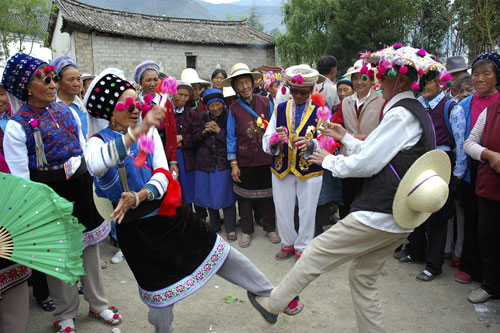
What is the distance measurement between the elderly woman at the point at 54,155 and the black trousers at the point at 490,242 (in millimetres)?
3395

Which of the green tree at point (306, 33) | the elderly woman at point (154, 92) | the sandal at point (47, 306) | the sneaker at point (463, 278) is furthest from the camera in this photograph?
the green tree at point (306, 33)

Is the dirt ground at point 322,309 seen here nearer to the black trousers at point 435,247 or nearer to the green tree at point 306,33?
the black trousers at point 435,247

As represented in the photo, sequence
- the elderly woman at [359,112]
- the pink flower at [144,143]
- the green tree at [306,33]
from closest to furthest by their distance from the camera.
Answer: the pink flower at [144,143]
the elderly woman at [359,112]
the green tree at [306,33]

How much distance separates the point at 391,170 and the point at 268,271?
7.55 feet

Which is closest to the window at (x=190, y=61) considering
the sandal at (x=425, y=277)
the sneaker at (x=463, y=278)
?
the sandal at (x=425, y=277)

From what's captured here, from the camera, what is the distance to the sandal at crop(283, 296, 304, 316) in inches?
115

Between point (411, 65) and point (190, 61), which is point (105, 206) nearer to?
point (411, 65)

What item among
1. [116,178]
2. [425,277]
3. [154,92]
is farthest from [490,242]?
[154,92]

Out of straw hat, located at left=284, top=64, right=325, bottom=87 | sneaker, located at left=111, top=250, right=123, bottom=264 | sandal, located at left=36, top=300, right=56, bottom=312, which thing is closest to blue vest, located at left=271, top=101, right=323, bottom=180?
straw hat, located at left=284, top=64, right=325, bottom=87

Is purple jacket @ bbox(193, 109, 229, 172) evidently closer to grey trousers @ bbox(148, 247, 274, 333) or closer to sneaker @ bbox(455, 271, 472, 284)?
grey trousers @ bbox(148, 247, 274, 333)

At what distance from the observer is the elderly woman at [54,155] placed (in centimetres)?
278

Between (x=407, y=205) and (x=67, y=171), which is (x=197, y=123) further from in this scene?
(x=407, y=205)

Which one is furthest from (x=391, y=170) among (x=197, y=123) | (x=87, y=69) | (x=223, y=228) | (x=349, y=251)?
(x=87, y=69)

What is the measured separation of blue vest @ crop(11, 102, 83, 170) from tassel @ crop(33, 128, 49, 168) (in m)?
0.02
